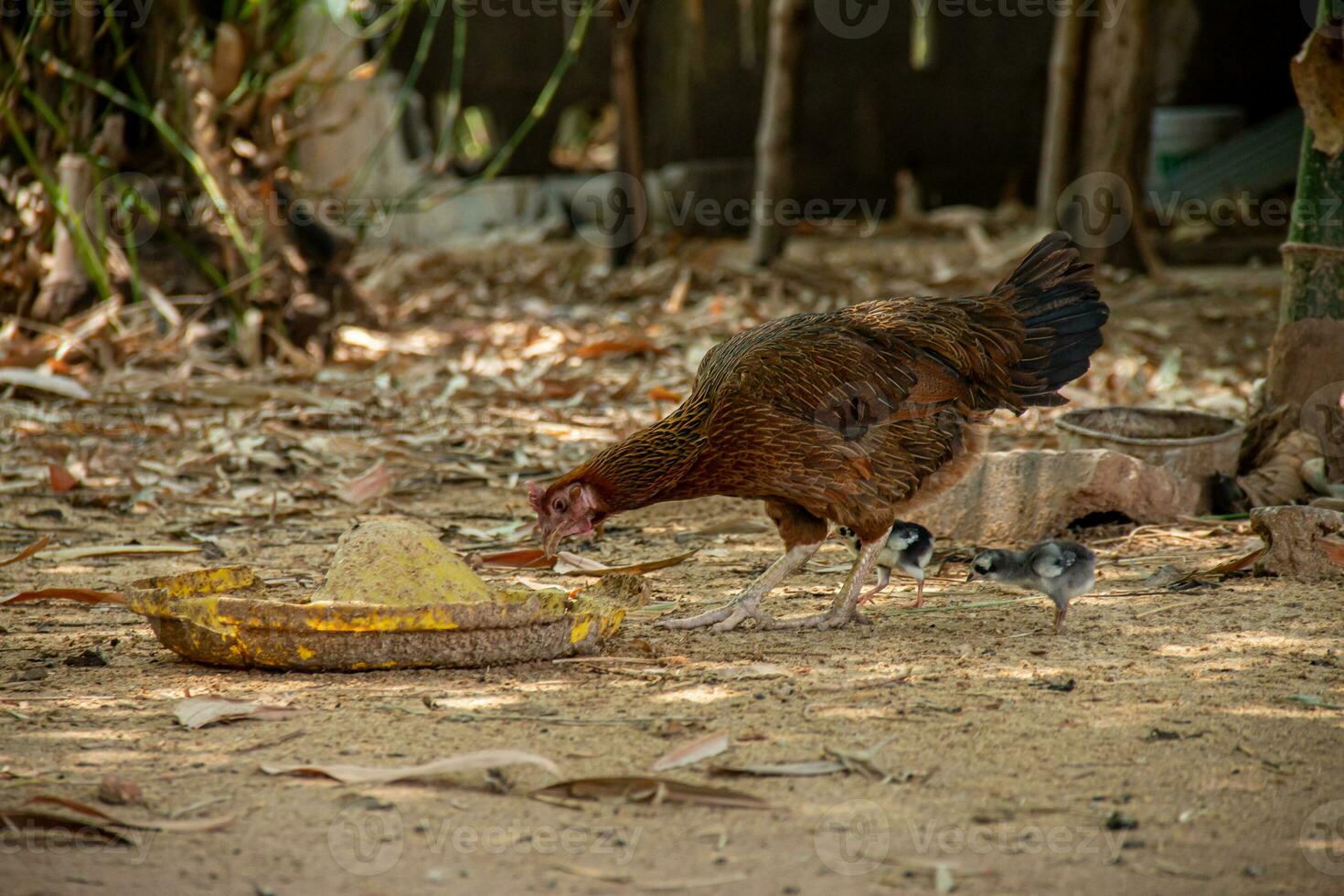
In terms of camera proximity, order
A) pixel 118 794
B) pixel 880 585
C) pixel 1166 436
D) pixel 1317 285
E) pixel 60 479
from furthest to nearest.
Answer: pixel 60 479 < pixel 1166 436 < pixel 1317 285 < pixel 880 585 < pixel 118 794

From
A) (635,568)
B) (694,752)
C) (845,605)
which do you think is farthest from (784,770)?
(635,568)

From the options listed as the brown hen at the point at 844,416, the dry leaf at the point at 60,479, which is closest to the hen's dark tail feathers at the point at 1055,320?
the brown hen at the point at 844,416

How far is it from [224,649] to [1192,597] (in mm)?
2800

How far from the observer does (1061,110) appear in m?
9.18

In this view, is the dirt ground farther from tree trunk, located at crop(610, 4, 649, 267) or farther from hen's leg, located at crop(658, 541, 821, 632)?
tree trunk, located at crop(610, 4, 649, 267)

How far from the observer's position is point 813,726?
9.40ft

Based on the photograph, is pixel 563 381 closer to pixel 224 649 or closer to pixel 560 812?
pixel 224 649

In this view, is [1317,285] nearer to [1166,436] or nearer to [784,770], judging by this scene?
[1166,436]

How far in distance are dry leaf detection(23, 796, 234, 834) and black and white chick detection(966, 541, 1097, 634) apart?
7.52 feet

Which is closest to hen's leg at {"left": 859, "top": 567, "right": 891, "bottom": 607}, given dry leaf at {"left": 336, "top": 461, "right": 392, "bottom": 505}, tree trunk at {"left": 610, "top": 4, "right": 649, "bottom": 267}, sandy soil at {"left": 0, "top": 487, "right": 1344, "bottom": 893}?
sandy soil at {"left": 0, "top": 487, "right": 1344, "bottom": 893}

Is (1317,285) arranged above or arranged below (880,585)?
above

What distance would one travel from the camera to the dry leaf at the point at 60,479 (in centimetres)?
532

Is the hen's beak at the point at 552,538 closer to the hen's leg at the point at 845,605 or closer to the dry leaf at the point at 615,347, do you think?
the hen's leg at the point at 845,605

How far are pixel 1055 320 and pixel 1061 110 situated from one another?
5.74 meters
